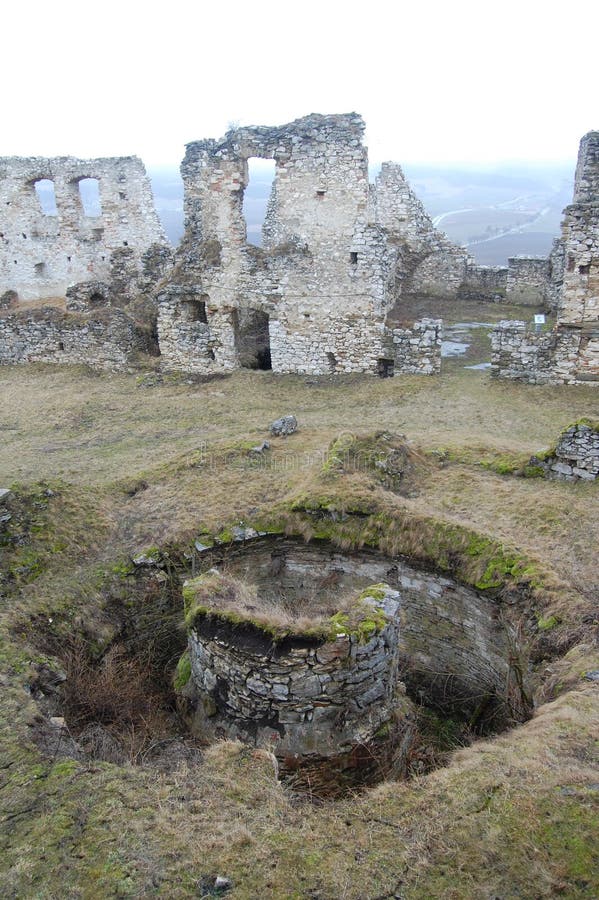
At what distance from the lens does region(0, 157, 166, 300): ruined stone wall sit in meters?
22.0

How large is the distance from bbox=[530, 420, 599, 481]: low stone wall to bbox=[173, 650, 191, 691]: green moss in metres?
6.09

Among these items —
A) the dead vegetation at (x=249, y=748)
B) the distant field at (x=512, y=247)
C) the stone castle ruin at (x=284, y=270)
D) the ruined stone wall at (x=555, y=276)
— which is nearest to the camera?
the dead vegetation at (x=249, y=748)

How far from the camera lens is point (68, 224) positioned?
74.8 feet

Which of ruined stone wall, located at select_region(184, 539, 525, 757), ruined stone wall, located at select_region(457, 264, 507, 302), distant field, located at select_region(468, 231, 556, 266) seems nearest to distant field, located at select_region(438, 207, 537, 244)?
distant field, located at select_region(468, 231, 556, 266)

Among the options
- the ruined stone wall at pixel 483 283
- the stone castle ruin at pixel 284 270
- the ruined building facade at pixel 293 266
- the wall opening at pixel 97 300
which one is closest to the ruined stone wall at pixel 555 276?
the stone castle ruin at pixel 284 270

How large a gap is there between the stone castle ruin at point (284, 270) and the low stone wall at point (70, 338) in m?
0.04

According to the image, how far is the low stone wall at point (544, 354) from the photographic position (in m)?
14.7

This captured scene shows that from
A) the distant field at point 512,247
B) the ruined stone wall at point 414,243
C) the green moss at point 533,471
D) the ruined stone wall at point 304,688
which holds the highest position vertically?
the ruined stone wall at point 414,243

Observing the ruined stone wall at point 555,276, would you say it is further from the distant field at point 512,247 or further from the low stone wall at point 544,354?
the distant field at point 512,247

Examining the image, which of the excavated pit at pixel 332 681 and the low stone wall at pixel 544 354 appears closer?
the excavated pit at pixel 332 681

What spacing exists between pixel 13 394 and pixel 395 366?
1016 centimetres

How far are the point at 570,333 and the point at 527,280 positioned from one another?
771 centimetres

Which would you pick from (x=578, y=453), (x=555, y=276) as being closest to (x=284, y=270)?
(x=555, y=276)

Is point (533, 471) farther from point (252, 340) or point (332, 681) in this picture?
point (252, 340)
